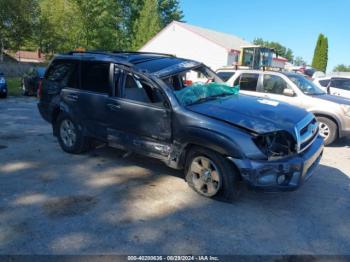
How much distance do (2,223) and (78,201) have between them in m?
0.92

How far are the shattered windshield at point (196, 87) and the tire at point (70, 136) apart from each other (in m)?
2.00

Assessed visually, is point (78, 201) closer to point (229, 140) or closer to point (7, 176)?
point (7, 176)

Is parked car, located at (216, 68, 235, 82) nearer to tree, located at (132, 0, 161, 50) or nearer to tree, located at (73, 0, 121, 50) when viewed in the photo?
tree, located at (73, 0, 121, 50)

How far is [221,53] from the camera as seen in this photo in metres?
33.0

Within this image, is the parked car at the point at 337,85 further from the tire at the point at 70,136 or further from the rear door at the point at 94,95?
the tire at the point at 70,136

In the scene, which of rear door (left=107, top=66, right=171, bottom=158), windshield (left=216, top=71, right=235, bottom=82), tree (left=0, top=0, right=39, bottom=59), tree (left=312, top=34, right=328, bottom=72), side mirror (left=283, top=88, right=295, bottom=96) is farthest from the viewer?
tree (left=312, top=34, right=328, bottom=72)

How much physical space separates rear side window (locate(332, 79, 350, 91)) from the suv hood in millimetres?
7761

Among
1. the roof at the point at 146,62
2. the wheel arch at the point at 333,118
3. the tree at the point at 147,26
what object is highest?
the tree at the point at 147,26

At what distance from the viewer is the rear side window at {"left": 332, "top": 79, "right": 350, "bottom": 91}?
37.7ft

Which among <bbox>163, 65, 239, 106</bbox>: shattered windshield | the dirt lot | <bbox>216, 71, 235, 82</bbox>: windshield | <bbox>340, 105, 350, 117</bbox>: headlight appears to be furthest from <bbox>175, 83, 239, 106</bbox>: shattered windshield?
<bbox>216, 71, 235, 82</bbox>: windshield

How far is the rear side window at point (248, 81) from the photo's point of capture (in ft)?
28.2

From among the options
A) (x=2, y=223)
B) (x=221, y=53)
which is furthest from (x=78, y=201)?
(x=221, y=53)

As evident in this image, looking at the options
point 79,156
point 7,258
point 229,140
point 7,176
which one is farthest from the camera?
point 79,156

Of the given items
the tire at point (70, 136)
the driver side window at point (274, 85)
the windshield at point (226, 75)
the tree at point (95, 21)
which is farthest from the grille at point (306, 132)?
the tree at point (95, 21)
